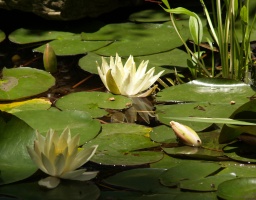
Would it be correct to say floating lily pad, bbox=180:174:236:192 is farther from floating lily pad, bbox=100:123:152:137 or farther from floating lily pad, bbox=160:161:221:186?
floating lily pad, bbox=100:123:152:137

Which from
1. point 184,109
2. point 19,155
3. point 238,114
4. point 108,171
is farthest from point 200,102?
point 19,155

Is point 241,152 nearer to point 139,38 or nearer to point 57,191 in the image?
point 57,191

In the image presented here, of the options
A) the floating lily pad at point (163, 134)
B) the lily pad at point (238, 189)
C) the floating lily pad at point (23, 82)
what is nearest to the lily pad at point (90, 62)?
the floating lily pad at point (23, 82)

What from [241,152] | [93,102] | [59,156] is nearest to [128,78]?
[93,102]

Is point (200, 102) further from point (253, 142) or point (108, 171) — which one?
point (108, 171)

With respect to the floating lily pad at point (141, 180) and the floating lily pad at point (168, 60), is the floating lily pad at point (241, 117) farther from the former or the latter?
the floating lily pad at point (168, 60)

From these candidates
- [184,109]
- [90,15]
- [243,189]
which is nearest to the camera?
[243,189]

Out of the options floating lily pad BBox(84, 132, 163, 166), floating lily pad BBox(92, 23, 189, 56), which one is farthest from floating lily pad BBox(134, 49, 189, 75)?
floating lily pad BBox(84, 132, 163, 166)

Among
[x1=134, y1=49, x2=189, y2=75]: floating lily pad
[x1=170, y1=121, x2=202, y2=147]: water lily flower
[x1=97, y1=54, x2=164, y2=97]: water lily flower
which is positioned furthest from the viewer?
[x1=134, y1=49, x2=189, y2=75]: floating lily pad
